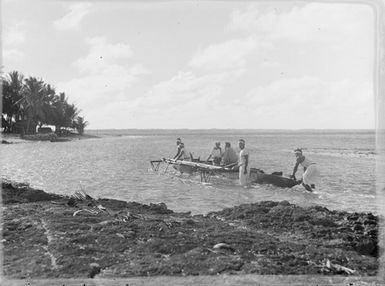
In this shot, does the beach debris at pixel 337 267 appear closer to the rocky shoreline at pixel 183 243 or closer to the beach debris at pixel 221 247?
the rocky shoreline at pixel 183 243

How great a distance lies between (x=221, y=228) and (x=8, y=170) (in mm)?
10698

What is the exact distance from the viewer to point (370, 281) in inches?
158

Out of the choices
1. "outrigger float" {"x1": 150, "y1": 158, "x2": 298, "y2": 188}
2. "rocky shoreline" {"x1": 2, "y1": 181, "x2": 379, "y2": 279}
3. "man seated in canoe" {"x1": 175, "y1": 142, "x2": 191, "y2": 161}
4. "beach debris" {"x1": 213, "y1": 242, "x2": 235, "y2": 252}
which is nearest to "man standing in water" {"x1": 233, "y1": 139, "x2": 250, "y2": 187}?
"outrigger float" {"x1": 150, "y1": 158, "x2": 298, "y2": 188}

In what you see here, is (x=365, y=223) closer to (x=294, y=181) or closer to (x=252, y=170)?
(x=294, y=181)

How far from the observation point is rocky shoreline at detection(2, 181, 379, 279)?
4.16m

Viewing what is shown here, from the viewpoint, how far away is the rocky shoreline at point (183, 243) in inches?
164

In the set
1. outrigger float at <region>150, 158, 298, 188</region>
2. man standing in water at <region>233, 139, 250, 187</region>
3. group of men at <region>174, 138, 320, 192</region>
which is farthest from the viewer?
outrigger float at <region>150, 158, 298, 188</region>

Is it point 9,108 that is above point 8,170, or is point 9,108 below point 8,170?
above

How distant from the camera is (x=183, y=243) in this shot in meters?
4.95

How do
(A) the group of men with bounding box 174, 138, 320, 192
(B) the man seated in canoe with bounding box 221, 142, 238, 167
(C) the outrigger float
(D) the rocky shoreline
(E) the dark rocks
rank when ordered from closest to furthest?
(D) the rocky shoreline → (E) the dark rocks → (A) the group of men with bounding box 174, 138, 320, 192 → (C) the outrigger float → (B) the man seated in canoe with bounding box 221, 142, 238, 167

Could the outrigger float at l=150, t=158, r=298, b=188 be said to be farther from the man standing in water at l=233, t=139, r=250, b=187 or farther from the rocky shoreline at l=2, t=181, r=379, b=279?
the rocky shoreline at l=2, t=181, r=379, b=279

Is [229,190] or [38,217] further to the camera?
[229,190]

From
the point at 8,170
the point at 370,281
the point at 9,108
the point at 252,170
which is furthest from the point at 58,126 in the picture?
the point at 370,281

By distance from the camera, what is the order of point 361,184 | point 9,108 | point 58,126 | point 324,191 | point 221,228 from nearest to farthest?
point 221,228
point 324,191
point 361,184
point 58,126
point 9,108
